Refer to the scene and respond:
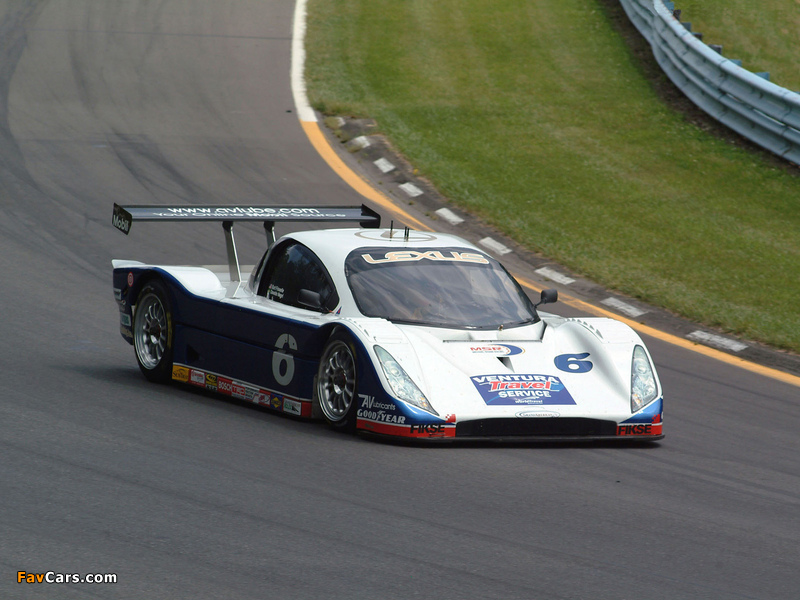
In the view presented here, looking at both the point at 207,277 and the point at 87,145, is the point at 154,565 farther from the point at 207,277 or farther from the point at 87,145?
the point at 87,145

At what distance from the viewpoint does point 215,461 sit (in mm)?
6188

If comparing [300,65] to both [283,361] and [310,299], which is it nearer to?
[310,299]

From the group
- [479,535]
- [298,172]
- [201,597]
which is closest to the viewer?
[201,597]

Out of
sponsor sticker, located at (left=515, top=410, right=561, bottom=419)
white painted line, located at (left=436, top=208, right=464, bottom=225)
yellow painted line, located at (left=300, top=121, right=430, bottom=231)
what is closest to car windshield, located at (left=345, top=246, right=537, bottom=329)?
sponsor sticker, located at (left=515, top=410, right=561, bottom=419)

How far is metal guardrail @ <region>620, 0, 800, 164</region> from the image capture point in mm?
15617

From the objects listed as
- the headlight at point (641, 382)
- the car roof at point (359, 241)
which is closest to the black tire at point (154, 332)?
the car roof at point (359, 241)

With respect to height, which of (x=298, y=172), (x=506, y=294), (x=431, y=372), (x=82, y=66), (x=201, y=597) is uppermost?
(x=82, y=66)

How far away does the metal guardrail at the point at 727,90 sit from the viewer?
15617 millimetres

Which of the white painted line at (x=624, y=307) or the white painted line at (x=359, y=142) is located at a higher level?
the white painted line at (x=359, y=142)

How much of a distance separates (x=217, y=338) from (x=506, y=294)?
206 cm

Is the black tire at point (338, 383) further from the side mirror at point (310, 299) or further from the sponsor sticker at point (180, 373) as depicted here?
the sponsor sticker at point (180, 373)

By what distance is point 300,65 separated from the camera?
20344 millimetres

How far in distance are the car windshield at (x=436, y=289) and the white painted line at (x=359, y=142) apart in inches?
339

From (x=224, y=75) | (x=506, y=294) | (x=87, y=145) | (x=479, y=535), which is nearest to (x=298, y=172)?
(x=87, y=145)
